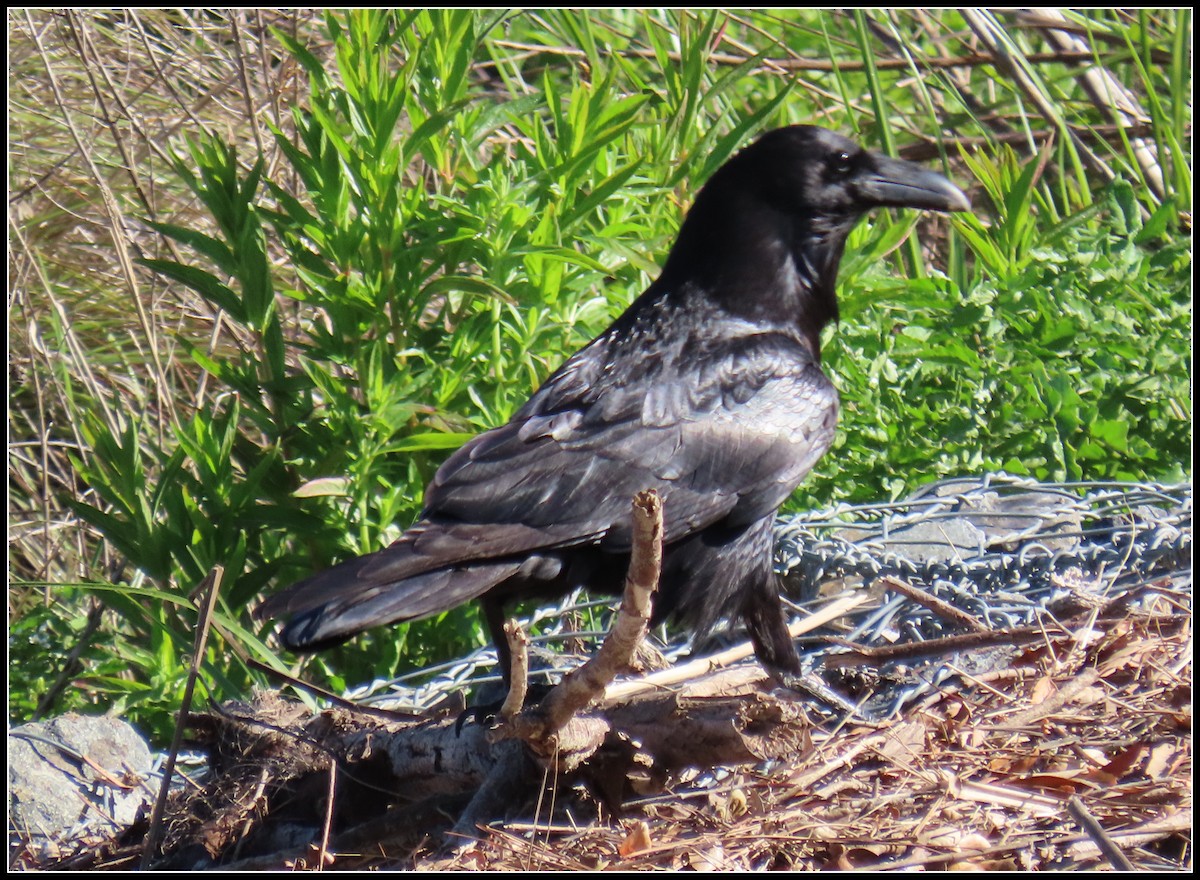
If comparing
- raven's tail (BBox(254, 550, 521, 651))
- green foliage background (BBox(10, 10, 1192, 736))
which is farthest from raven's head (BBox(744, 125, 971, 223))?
raven's tail (BBox(254, 550, 521, 651))

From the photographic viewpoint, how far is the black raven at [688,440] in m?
2.83

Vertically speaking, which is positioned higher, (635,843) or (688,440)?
(688,440)

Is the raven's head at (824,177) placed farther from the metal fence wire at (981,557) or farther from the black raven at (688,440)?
the metal fence wire at (981,557)

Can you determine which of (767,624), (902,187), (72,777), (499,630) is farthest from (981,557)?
(72,777)

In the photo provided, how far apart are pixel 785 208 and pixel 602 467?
1107 millimetres

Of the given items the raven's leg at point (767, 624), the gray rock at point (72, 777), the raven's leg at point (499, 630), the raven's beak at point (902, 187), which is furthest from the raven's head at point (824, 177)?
the gray rock at point (72, 777)

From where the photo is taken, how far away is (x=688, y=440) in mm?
3283

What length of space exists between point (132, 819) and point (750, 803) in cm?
Answer: 159

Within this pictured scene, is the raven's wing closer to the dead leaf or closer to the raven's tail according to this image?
the raven's tail

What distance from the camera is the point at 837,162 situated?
3.79m

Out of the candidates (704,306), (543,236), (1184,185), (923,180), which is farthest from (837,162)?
(1184,185)

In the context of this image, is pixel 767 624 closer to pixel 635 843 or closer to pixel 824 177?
pixel 635 843

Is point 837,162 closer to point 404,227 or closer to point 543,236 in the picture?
point 543,236

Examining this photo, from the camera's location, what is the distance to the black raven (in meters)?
2.83
